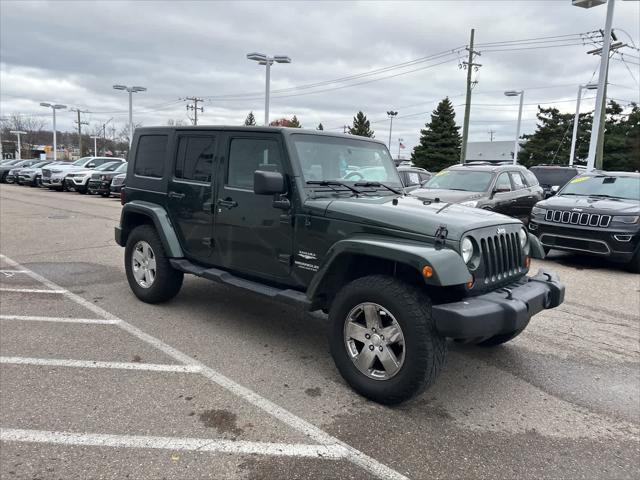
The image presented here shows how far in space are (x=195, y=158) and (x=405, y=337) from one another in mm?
2969

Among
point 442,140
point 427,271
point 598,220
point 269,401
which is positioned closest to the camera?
point 427,271

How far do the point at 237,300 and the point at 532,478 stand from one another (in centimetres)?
389

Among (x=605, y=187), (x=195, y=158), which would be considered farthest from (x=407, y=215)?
(x=605, y=187)

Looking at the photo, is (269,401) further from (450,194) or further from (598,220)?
(450,194)

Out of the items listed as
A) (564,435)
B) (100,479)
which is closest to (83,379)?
(100,479)

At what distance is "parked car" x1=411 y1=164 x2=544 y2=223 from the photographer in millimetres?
10133

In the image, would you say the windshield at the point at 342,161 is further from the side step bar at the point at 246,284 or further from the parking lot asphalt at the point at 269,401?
the parking lot asphalt at the point at 269,401

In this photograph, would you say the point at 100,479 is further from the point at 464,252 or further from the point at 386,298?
the point at 464,252

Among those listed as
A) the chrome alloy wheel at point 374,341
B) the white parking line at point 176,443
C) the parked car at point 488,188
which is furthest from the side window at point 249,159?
the parked car at point 488,188

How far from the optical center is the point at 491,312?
10.5ft

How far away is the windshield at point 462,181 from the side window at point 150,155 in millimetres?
6897

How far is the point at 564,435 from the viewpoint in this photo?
10.6ft

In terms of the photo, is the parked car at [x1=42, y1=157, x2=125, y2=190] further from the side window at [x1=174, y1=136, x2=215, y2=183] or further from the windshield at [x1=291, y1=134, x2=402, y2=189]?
the windshield at [x1=291, y1=134, x2=402, y2=189]

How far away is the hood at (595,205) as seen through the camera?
8234 mm
